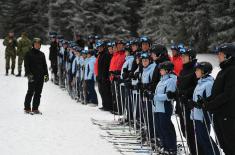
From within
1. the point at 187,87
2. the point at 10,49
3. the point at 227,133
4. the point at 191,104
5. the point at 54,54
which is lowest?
the point at 227,133

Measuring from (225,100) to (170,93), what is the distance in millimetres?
1619

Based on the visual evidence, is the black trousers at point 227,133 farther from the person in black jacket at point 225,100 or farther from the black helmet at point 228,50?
the black helmet at point 228,50

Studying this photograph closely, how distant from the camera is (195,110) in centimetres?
811

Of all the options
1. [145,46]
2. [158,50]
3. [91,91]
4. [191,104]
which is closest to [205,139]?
[191,104]

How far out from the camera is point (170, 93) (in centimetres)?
866

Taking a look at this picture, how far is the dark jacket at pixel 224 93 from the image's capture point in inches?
282

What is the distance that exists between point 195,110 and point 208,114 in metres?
0.23

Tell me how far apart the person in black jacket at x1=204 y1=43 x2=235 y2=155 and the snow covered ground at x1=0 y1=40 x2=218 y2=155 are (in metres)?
2.79

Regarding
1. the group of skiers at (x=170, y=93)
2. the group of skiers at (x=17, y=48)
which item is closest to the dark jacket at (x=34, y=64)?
the group of skiers at (x=170, y=93)

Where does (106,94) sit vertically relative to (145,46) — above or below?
below

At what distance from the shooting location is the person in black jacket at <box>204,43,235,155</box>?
7.17 metres

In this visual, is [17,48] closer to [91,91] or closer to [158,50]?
[91,91]

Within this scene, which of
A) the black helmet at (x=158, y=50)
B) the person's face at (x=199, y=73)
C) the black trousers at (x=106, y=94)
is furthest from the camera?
the black trousers at (x=106, y=94)

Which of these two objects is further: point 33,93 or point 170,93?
point 33,93
